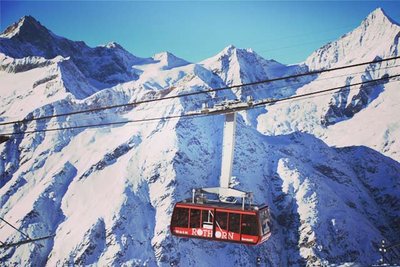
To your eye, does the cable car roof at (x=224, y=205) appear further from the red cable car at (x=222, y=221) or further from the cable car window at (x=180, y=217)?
the cable car window at (x=180, y=217)

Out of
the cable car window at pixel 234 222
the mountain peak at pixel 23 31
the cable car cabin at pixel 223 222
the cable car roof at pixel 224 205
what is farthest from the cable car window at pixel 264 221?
the mountain peak at pixel 23 31

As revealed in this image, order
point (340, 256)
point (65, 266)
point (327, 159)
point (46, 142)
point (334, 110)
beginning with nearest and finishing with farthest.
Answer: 1. point (65, 266)
2. point (340, 256)
3. point (46, 142)
4. point (327, 159)
5. point (334, 110)

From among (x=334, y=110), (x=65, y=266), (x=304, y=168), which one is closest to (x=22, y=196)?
→ (x=65, y=266)

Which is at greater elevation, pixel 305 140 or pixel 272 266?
pixel 305 140

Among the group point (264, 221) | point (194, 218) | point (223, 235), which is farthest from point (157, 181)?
point (264, 221)

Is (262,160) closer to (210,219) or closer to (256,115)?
(256,115)

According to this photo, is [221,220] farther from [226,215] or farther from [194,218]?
[194,218]
